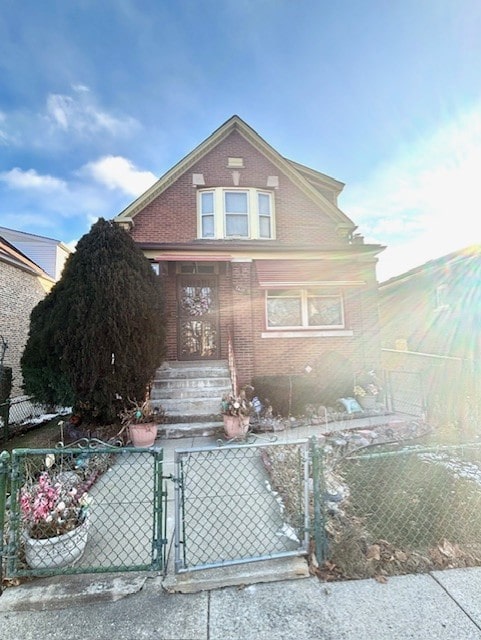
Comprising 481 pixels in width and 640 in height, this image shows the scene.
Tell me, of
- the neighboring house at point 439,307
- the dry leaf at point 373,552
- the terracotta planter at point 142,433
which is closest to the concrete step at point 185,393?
the terracotta planter at point 142,433

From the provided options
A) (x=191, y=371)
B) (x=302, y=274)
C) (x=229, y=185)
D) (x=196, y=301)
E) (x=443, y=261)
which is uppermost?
(x=229, y=185)

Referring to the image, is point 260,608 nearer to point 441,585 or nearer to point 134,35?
point 441,585

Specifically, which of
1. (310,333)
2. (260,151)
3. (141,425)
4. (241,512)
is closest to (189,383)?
(141,425)

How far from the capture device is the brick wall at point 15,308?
44.4 ft

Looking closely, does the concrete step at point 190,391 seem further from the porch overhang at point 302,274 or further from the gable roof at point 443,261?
the gable roof at point 443,261

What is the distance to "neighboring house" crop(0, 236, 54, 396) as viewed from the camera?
44.3ft

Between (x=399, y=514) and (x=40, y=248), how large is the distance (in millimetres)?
22472

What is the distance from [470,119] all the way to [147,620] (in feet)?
35.7

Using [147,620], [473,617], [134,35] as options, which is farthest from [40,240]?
[473,617]

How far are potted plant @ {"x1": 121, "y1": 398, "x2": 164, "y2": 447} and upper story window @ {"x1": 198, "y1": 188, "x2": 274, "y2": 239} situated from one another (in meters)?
6.71

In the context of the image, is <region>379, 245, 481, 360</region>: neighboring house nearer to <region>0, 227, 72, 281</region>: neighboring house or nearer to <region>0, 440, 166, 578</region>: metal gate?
<region>0, 440, 166, 578</region>: metal gate

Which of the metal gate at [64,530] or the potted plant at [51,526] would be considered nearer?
→ the metal gate at [64,530]

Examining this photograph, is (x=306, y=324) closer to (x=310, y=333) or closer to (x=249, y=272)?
(x=310, y=333)

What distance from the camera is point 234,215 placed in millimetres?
11359
